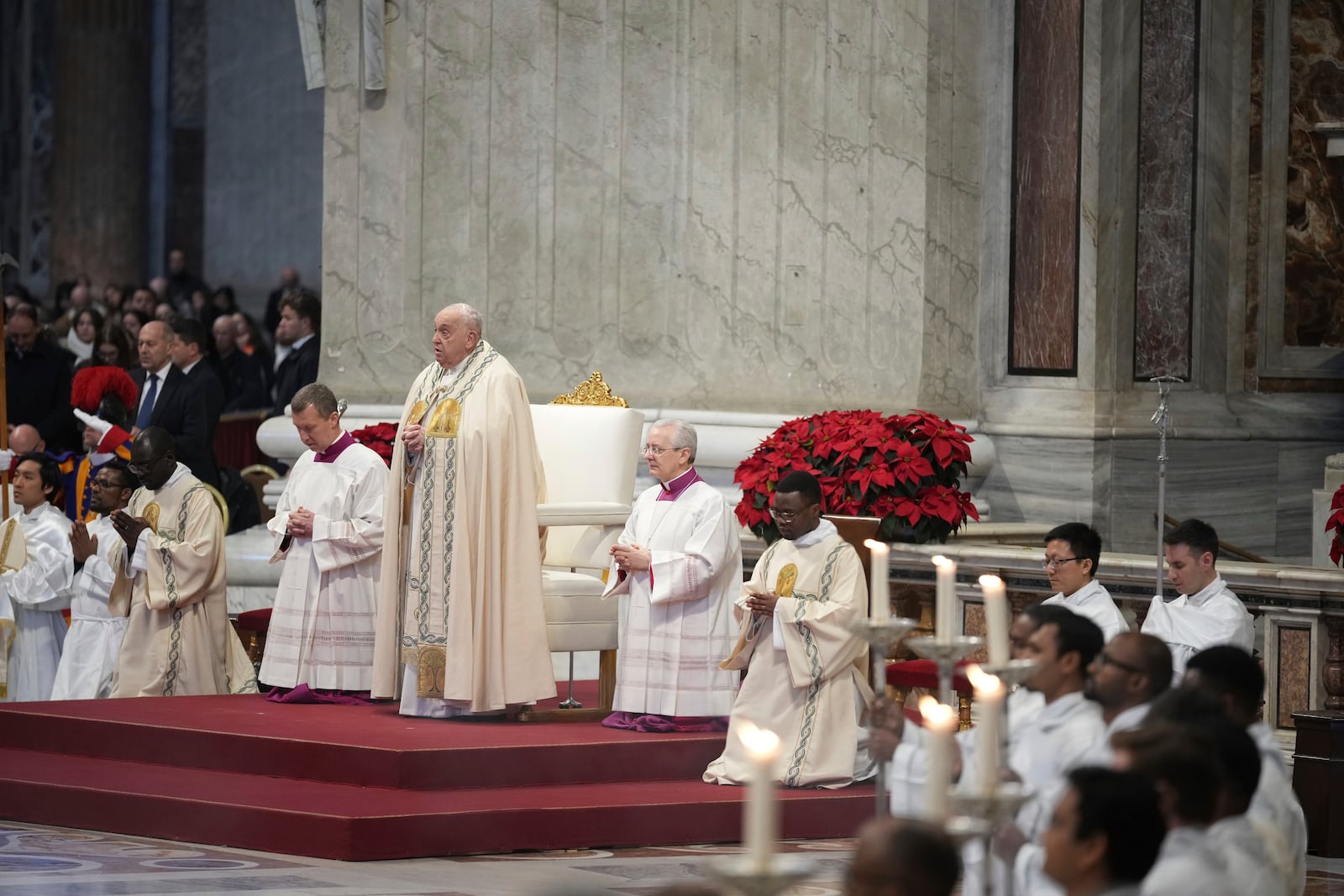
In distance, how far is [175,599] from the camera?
358 inches

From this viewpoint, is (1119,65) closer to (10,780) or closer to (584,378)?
(584,378)

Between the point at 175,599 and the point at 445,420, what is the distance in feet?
4.99

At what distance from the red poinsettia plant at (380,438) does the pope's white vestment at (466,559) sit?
1.51 meters

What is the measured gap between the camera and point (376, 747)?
758 centimetres

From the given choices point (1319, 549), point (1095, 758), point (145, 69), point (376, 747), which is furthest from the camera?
point (145, 69)

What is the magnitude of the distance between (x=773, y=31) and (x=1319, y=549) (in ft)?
11.9

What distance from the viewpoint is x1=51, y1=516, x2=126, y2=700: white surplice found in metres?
9.53

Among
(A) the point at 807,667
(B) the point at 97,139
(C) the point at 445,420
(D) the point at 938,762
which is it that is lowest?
(A) the point at 807,667

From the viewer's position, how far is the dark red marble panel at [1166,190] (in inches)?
417

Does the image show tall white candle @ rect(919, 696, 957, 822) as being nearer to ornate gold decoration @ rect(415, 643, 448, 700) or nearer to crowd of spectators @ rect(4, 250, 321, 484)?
ornate gold decoration @ rect(415, 643, 448, 700)

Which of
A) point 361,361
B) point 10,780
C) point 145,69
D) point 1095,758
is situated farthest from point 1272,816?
point 145,69

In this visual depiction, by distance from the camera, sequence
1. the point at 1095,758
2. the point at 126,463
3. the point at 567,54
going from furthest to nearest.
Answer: the point at 567,54 < the point at 126,463 < the point at 1095,758

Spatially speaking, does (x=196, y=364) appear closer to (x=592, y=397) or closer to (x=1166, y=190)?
(x=592, y=397)

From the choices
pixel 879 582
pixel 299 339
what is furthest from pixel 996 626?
pixel 299 339
